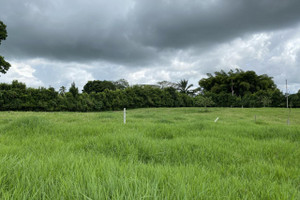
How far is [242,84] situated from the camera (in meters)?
39.8

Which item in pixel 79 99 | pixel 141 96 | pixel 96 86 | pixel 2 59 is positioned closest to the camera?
pixel 2 59

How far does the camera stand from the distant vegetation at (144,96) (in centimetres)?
1895

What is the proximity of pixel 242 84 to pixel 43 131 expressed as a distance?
144 feet

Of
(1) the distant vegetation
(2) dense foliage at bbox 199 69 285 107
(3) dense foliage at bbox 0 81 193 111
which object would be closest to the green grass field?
(1) the distant vegetation

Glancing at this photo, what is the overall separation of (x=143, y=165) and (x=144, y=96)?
2868 centimetres

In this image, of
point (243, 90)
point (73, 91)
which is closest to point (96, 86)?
point (73, 91)

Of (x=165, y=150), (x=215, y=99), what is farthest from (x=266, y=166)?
(x=215, y=99)

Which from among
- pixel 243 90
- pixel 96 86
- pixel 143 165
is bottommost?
pixel 143 165

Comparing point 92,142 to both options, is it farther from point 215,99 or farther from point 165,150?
point 215,99

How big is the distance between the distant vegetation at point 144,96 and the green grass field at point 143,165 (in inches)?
344

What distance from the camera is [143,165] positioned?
1.84 m

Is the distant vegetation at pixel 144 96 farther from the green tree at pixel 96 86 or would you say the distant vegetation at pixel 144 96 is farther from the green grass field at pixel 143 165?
the green grass field at pixel 143 165

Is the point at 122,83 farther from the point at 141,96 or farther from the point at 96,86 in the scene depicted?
the point at 141,96

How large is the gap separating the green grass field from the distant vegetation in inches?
344
